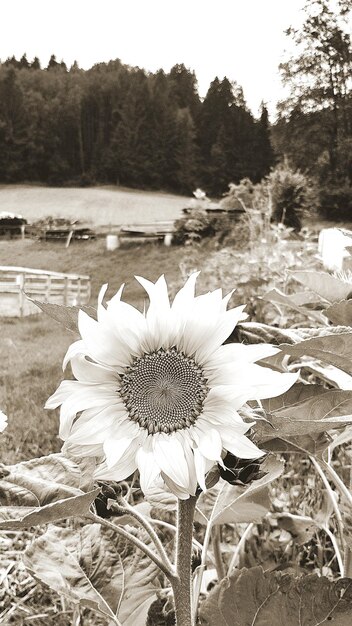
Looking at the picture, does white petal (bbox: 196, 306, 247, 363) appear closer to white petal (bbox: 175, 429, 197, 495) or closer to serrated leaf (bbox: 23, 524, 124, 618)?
white petal (bbox: 175, 429, 197, 495)

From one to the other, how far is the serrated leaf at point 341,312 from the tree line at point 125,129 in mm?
17356

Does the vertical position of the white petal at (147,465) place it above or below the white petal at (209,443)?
below

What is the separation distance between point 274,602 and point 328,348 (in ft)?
0.49

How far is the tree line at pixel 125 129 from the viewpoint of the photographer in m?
17.5

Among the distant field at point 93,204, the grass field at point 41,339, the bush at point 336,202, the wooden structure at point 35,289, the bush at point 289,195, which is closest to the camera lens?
the grass field at point 41,339

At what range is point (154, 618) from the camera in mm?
464

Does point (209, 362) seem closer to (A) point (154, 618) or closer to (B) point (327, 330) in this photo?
(B) point (327, 330)

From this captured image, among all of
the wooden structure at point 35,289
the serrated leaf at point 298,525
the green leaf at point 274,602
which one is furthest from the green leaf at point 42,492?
the wooden structure at point 35,289

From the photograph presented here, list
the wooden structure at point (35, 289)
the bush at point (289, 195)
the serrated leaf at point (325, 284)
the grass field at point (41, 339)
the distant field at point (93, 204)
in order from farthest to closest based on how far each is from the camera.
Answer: the distant field at point (93, 204), the bush at point (289, 195), the wooden structure at point (35, 289), the grass field at point (41, 339), the serrated leaf at point (325, 284)

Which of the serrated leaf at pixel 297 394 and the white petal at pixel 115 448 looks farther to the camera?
the serrated leaf at pixel 297 394

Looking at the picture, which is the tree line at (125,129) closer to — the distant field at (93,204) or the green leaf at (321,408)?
the distant field at (93,204)

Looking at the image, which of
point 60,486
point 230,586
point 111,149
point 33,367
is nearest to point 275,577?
point 230,586

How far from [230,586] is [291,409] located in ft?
0.35

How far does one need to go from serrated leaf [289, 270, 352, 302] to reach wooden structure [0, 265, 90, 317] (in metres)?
6.16
